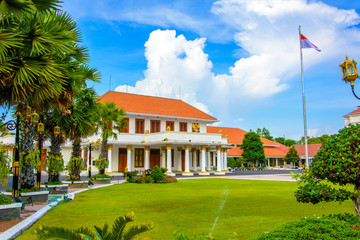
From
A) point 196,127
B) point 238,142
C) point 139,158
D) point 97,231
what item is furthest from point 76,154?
point 238,142

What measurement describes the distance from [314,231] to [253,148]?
51.7 meters

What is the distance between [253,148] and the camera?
182ft

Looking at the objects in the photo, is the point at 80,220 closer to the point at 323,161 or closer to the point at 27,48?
the point at 27,48

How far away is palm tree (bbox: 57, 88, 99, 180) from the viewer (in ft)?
58.9

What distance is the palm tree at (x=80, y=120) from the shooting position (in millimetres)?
17953

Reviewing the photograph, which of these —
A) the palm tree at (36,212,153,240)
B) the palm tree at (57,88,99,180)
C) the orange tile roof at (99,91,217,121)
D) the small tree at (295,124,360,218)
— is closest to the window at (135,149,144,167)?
the orange tile roof at (99,91,217,121)

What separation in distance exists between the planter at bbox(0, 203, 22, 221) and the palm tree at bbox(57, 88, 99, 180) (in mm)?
8299

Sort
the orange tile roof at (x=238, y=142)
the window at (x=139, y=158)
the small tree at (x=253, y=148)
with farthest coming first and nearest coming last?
the orange tile roof at (x=238, y=142)
the small tree at (x=253, y=148)
the window at (x=139, y=158)

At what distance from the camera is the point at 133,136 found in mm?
37344

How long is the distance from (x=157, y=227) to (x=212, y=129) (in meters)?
52.1

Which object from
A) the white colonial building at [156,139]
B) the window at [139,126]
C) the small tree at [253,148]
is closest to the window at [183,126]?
the white colonial building at [156,139]

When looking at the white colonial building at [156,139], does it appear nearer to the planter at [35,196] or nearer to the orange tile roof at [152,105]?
the orange tile roof at [152,105]

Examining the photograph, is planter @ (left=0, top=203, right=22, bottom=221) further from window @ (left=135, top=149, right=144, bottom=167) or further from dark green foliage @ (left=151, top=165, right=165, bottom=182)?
window @ (left=135, top=149, right=144, bottom=167)

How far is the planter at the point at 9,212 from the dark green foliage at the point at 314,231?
7422mm
